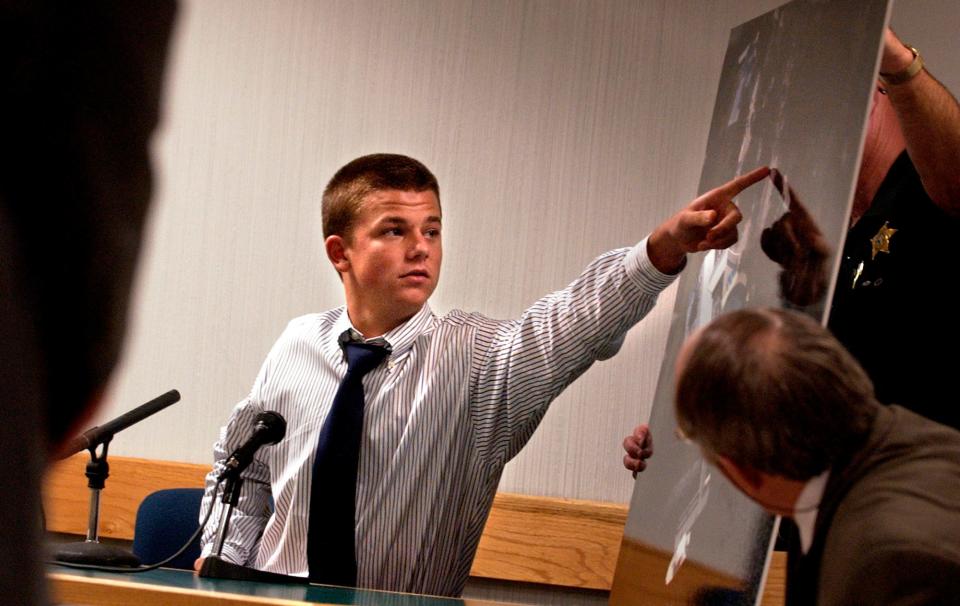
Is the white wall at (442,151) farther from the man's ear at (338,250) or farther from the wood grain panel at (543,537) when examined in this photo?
the man's ear at (338,250)

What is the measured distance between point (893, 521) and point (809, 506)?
0.08 metres

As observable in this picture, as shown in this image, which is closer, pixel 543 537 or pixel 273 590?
pixel 273 590

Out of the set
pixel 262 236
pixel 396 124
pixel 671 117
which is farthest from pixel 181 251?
pixel 671 117

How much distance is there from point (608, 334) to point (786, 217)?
63 cm

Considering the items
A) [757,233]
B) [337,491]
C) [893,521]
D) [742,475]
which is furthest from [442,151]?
[893,521]

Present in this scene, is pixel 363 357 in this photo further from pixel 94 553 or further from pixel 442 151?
pixel 442 151

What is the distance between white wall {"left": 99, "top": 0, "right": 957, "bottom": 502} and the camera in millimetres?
2975

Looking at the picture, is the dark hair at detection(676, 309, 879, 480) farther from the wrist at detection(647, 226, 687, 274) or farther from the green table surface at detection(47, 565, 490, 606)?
the green table surface at detection(47, 565, 490, 606)

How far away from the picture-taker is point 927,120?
1119mm

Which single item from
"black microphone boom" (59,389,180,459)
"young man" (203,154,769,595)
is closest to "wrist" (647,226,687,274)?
"young man" (203,154,769,595)

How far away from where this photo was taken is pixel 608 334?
1696 mm

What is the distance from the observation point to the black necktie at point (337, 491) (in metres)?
1.83

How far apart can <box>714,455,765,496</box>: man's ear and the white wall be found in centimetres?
209

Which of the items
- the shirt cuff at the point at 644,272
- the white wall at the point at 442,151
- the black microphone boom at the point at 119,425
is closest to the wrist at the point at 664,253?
the shirt cuff at the point at 644,272
